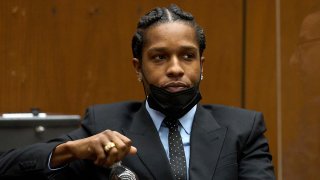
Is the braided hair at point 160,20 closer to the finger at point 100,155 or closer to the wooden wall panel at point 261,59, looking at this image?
the finger at point 100,155

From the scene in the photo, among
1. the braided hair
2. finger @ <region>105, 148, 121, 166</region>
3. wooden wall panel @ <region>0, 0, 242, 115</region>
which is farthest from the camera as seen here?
wooden wall panel @ <region>0, 0, 242, 115</region>

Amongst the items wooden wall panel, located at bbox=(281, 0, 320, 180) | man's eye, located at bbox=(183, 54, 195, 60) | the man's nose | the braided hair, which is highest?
the braided hair

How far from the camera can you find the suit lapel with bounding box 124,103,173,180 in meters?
1.99

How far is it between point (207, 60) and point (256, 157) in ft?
5.30

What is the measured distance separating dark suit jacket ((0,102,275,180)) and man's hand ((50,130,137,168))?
5 cm

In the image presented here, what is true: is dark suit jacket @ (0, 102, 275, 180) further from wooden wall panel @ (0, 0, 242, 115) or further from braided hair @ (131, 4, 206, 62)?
wooden wall panel @ (0, 0, 242, 115)

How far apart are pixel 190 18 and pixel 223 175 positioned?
52cm

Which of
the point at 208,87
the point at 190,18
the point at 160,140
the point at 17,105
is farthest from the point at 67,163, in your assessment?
the point at 208,87

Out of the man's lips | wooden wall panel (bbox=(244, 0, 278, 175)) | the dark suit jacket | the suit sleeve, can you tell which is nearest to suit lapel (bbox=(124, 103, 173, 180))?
the dark suit jacket

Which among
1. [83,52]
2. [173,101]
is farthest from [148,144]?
[83,52]

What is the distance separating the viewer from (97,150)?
1.78m

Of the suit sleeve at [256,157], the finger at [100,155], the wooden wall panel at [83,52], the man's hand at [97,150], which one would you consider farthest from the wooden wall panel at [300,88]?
the finger at [100,155]

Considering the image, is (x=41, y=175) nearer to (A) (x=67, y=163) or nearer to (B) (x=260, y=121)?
(A) (x=67, y=163)

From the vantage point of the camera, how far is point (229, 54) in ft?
12.0
